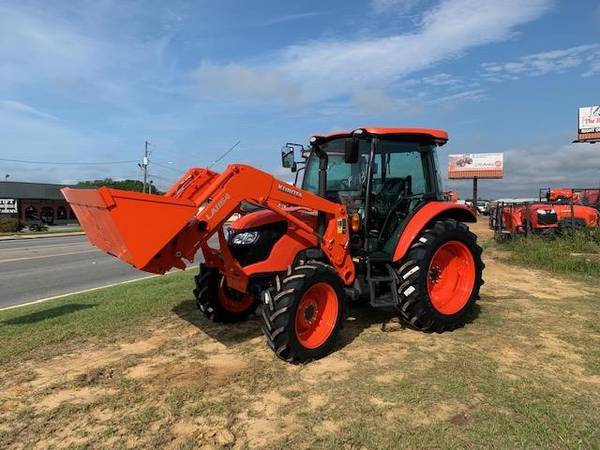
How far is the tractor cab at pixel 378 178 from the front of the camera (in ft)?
19.9

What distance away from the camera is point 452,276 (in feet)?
22.5

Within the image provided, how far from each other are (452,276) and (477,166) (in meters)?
68.5

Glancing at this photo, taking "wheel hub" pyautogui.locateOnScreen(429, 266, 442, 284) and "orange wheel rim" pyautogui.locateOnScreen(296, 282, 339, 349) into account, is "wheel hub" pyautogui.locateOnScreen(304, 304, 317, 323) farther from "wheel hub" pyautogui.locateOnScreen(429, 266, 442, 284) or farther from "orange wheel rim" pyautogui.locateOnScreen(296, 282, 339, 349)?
"wheel hub" pyautogui.locateOnScreen(429, 266, 442, 284)

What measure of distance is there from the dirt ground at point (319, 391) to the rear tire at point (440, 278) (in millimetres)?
232

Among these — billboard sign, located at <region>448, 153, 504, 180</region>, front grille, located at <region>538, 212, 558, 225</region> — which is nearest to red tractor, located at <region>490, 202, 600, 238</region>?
front grille, located at <region>538, 212, 558, 225</region>

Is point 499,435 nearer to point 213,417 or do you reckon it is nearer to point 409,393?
point 409,393

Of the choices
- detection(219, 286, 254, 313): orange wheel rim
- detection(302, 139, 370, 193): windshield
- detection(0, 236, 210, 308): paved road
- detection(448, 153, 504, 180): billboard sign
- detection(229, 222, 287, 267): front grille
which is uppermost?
detection(448, 153, 504, 180): billboard sign

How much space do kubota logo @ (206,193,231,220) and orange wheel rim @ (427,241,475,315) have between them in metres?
2.91

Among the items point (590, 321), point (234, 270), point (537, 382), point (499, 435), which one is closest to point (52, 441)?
point (234, 270)

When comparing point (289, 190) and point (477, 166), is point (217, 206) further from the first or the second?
point (477, 166)

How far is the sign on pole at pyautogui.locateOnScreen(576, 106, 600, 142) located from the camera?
1858 inches

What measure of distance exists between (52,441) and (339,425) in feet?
6.76

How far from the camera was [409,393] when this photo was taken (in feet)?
14.4

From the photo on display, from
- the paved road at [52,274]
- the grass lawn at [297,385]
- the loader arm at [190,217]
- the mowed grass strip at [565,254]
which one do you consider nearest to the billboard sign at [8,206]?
the paved road at [52,274]
